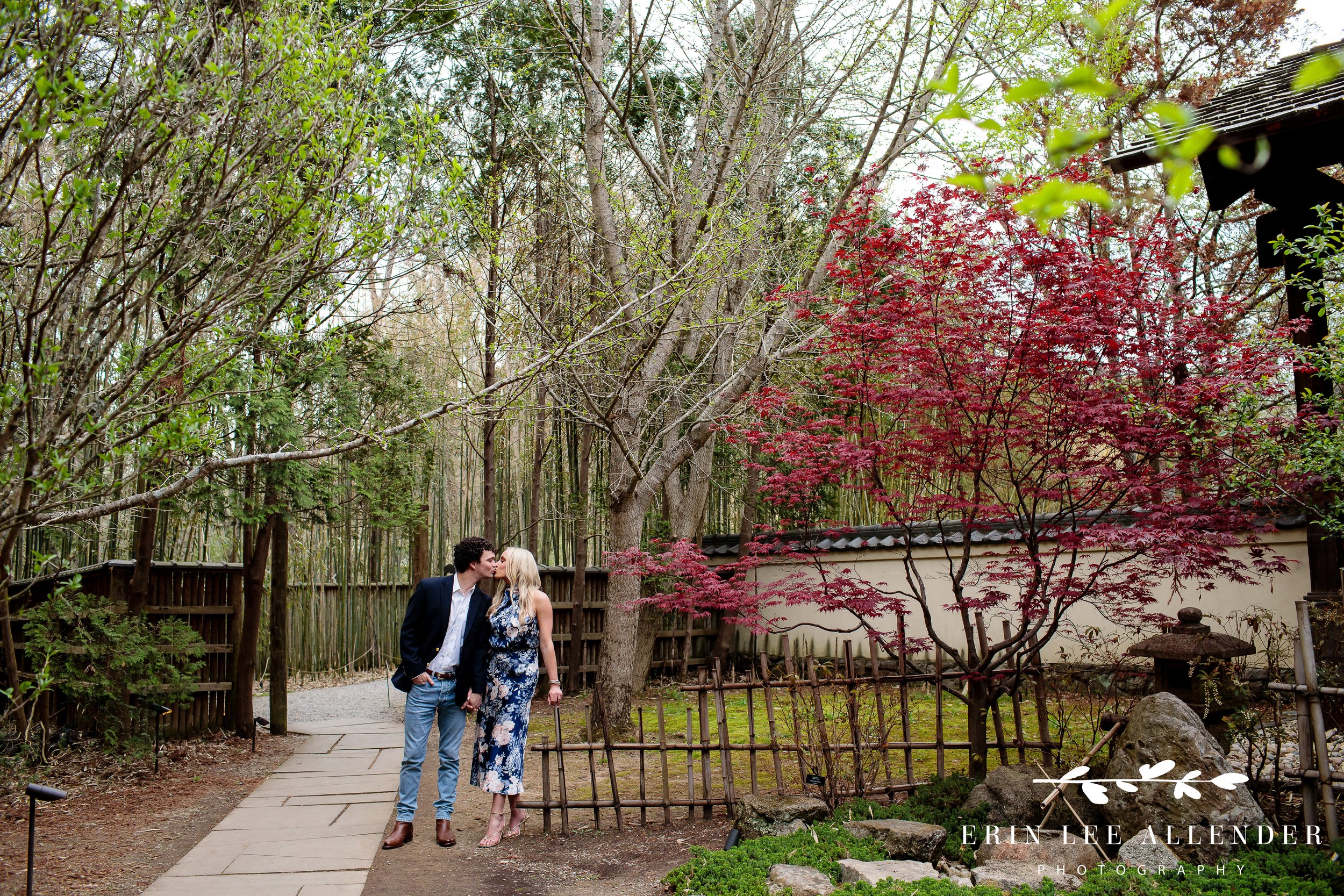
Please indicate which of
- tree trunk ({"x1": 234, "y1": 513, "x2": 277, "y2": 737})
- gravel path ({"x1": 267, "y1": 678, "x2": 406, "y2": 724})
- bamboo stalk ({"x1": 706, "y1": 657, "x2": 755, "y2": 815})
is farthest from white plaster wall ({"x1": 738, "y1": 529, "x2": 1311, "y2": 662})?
tree trunk ({"x1": 234, "y1": 513, "x2": 277, "y2": 737})

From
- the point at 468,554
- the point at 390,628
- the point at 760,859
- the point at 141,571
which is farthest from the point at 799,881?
the point at 390,628

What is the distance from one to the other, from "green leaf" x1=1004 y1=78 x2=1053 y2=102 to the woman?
3.39 metres

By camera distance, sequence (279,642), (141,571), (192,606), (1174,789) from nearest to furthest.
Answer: (1174,789), (141,571), (192,606), (279,642)

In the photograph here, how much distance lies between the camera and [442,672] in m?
4.18

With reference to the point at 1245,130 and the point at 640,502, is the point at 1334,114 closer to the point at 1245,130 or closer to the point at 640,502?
the point at 1245,130

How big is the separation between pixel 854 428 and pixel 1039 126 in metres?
6.78

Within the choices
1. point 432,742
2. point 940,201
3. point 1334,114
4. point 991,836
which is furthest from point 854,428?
point 432,742

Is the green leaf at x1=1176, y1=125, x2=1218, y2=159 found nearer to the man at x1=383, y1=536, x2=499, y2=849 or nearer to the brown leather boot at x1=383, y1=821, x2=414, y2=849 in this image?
the man at x1=383, y1=536, x2=499, y2=849

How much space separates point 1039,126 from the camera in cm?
974

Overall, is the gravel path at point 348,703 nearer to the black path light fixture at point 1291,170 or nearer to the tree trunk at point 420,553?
the tree trunk at point 420,553

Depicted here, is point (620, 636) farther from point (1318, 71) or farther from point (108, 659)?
point (1318, 71)

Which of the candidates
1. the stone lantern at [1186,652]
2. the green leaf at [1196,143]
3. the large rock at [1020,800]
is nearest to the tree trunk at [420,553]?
the large rock at [1020,800]

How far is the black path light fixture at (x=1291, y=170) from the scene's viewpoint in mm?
4766

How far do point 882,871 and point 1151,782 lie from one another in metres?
1.18
